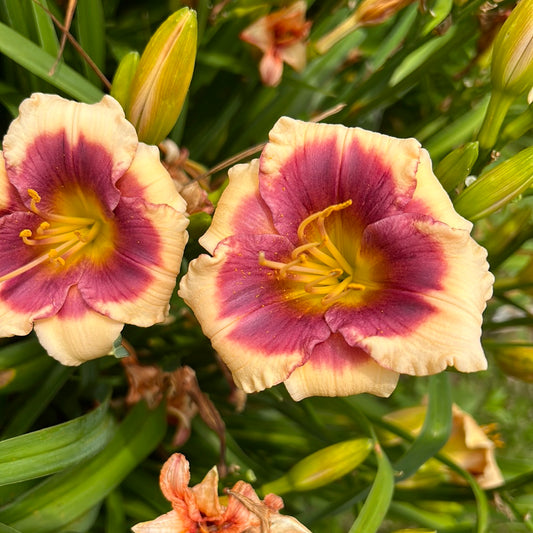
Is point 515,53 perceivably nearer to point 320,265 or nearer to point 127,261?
point 320,265

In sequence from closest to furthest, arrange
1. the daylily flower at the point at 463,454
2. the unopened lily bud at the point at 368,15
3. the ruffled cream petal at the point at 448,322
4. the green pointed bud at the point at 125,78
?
the ruffled cream petal at the point at 448,322 → the green pointed bud at the point at 125,78 → the unopened lily bud at the point at 368,15 → the daylily flower at the point at 463,454

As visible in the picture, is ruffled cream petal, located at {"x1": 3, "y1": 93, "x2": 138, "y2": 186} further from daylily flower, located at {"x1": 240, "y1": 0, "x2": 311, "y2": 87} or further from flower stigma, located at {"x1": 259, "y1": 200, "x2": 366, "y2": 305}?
daylily flower, located at {"x1": 240, "y1": 0, "x2": 311, "y2": 87}

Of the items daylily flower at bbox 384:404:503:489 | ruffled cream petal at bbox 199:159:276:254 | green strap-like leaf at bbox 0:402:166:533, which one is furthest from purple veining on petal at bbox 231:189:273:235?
daylily flower at bbox 384:404:503:489

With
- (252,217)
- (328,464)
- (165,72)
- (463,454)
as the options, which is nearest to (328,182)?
(252,217)

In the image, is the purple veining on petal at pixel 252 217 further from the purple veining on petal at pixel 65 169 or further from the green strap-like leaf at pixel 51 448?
the green strap-like leaf at pixel 51 448

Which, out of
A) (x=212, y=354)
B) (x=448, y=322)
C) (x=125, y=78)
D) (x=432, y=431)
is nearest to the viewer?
(x=448, y=322)

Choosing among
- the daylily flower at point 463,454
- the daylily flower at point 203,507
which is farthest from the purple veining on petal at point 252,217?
the daylily flower at point 463,454

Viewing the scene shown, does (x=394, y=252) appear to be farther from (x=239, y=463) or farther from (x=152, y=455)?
(x=152, y=455)
